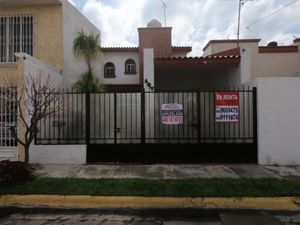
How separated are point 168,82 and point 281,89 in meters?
6.82

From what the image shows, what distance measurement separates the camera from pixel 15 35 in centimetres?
1300

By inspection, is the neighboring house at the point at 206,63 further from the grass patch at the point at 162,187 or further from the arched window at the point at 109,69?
the grass patch at the point at 162,187

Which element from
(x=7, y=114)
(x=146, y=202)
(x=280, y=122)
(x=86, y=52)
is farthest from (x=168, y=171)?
(x=86, y=52)

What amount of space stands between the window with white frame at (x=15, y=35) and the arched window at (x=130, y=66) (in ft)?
36.4

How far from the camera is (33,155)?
1034cm

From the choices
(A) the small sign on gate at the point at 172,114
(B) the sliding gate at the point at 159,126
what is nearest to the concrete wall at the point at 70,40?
(B) the sliding gate at the point at 159,126

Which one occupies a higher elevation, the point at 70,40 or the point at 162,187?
the point at 70,40

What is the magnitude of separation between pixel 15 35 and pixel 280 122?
997 centimetres

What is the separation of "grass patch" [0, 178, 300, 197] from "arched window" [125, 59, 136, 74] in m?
16.1

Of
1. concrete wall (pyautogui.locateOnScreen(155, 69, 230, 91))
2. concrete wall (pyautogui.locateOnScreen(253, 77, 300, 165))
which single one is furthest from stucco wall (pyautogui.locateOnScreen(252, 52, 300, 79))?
concrete wall (pyautogui.locateOnScreen(253, 77, 300, 165))

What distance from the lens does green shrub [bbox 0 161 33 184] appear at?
7625mm

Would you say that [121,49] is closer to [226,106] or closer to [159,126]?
[159,126]

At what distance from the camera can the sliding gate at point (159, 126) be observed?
10336mm

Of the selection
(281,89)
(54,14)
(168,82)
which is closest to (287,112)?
(281,89)
